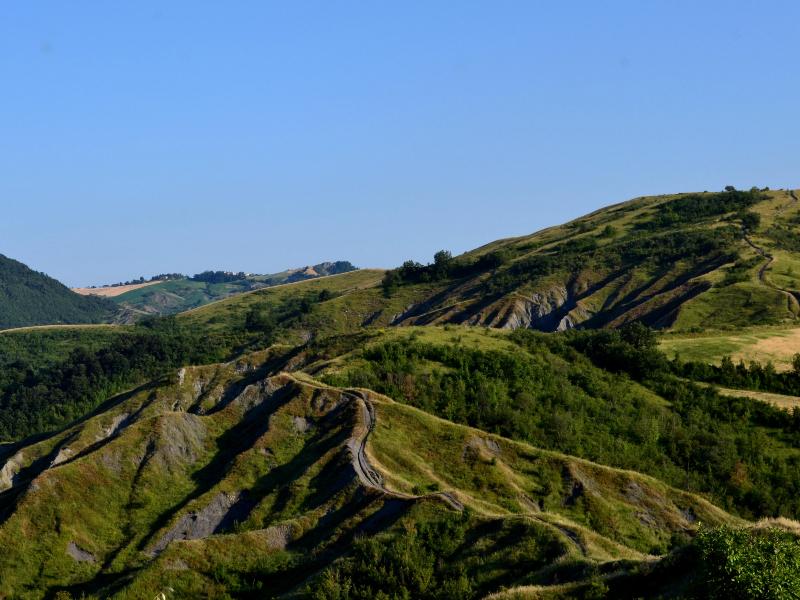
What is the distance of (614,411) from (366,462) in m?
37.1

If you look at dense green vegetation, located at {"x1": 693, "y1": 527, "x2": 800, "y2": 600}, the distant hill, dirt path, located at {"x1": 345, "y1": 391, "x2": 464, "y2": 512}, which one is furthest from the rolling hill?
the distant hill

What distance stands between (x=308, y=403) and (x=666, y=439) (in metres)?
36.7

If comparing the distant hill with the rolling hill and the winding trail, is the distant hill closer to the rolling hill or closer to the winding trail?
the winding trail

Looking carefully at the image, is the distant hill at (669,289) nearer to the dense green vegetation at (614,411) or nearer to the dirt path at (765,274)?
the dirt path at (765,274)

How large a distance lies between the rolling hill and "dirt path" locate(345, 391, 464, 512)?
0.67ft

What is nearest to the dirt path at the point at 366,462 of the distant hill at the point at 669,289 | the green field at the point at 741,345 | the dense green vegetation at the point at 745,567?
the dense green vegetation at the point at 745,567

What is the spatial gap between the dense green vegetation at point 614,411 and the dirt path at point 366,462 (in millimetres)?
12203

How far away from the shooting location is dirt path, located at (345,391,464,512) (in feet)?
166

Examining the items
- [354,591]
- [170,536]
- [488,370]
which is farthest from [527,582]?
[488,370]

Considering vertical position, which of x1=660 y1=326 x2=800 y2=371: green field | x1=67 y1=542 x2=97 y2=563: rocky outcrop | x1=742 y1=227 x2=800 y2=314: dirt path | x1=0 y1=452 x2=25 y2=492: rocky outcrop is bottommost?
x1=67 y1=542 x2=97 y2=563: rocky outcrop

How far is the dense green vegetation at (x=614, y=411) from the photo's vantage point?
76375 mm

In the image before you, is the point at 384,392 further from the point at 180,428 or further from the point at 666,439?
the point at 666,439

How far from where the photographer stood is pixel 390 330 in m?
106

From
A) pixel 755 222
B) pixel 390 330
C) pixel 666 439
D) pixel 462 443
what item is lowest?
pixel 666 439
